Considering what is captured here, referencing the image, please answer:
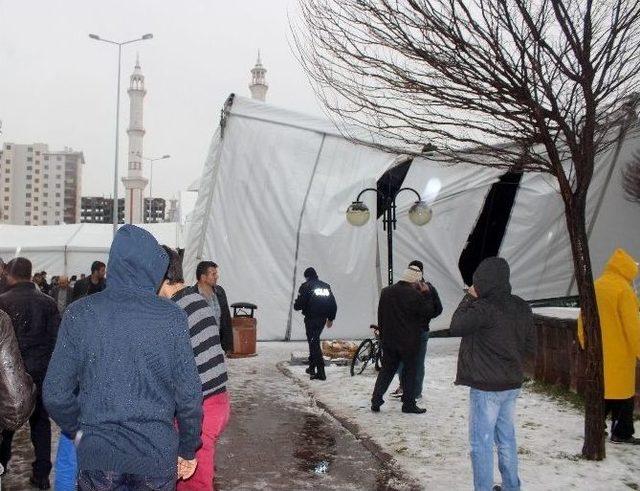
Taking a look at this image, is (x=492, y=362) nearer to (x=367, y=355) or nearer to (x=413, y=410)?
(x=413, y=410)

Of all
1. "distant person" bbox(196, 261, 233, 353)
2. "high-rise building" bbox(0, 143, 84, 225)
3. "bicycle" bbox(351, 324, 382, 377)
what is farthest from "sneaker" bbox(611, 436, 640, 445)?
"high-rise building" bbox(0, 143, 84, 225)

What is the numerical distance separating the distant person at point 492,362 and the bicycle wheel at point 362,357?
622cm

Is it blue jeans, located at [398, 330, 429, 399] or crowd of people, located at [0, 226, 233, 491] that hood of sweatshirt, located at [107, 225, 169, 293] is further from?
blue jeans, located at [398, 330, 429, 399]

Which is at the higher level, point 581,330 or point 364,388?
point 581,330

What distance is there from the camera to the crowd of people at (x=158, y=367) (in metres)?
2.49

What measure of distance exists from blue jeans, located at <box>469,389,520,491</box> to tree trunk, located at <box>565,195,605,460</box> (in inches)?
59.3

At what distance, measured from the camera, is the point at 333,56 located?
6.66m

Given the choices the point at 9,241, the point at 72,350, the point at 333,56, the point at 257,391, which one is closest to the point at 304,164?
the point at 257,391

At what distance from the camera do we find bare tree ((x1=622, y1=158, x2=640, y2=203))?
1590 centimetres

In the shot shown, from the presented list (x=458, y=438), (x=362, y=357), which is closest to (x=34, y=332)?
(x=458, y=438)

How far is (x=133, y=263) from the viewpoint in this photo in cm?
262

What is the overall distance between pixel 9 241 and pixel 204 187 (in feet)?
54.1

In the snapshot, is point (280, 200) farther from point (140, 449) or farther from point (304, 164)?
point (140, 449)

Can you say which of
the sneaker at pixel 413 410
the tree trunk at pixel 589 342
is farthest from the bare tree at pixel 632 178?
the tree trunk at pixel 589 342
